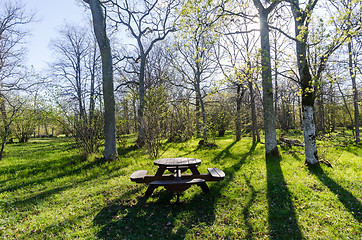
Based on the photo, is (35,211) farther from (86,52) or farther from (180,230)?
(86,52)

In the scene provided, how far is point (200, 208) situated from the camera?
12.9ft

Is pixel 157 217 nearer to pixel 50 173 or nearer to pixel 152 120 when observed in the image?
pixel 152 120

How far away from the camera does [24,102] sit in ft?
31.5

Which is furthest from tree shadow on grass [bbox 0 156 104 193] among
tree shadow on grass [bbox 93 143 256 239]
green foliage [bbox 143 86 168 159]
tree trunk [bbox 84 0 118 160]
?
tree shadow on grass [bbox 93 143 256 239]

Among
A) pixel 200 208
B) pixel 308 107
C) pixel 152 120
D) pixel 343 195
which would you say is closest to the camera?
pixel 200 208

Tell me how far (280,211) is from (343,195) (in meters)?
1.73

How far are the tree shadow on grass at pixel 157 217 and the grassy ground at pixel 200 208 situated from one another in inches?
0.6

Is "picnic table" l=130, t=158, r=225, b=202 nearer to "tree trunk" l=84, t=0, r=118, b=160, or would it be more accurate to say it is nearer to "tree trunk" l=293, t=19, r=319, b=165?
"tree trunk" l=293, t=19, r=319, b=165

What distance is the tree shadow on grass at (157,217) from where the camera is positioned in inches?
124

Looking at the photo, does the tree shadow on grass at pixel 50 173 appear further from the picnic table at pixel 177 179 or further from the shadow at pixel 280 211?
the shadow at pixel 280 211

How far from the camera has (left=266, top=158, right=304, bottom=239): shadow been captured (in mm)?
3048

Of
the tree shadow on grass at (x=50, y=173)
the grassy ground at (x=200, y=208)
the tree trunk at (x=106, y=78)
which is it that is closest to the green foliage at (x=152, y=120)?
the tree trunk at (x=106, y=78)

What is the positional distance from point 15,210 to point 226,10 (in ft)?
26.7

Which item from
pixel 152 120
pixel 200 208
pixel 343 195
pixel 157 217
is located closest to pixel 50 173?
pixel 152 120
